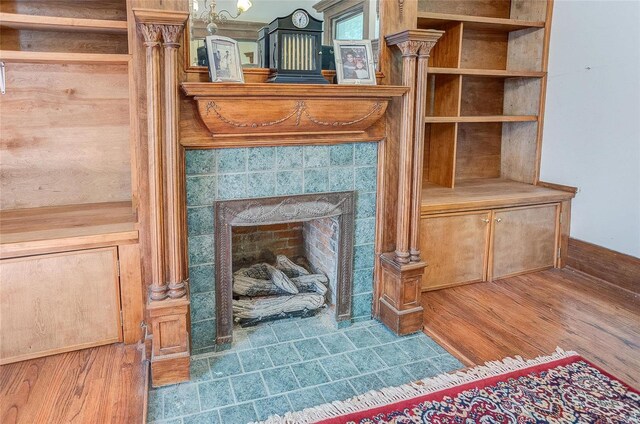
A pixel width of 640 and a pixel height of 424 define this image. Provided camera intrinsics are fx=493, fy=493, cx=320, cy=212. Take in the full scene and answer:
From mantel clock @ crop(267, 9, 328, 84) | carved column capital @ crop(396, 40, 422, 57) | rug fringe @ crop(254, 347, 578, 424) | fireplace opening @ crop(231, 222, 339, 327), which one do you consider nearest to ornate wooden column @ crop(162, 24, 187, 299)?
mantel clock @ crop(267, 9, 328, 84)

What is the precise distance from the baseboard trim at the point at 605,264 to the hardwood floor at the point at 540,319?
5 cm

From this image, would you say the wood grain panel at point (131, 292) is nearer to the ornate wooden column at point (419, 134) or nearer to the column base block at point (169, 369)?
the column base block at point (169, 369)

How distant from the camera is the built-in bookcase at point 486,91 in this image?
3.45 metres

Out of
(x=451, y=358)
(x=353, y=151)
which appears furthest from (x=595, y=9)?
(x=451, y=358)

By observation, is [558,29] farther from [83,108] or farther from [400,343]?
[83,108]

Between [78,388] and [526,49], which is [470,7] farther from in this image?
[78,388]

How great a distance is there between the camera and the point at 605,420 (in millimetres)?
1983

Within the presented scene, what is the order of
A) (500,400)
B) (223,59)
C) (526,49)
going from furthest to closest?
(526,49) < (223,59) < (500,400)

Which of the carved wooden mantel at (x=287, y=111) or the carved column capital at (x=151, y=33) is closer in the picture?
the carved column capital at (x=151, y=33)

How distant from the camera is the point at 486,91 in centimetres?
384

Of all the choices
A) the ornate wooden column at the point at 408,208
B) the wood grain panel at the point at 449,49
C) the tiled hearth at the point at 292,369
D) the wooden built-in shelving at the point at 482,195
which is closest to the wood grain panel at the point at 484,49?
the wood grain panel at the point at 449,49

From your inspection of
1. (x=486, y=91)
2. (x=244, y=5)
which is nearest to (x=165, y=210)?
(x=244, y=5)

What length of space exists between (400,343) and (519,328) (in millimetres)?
703

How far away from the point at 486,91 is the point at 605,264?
153 centimetres
